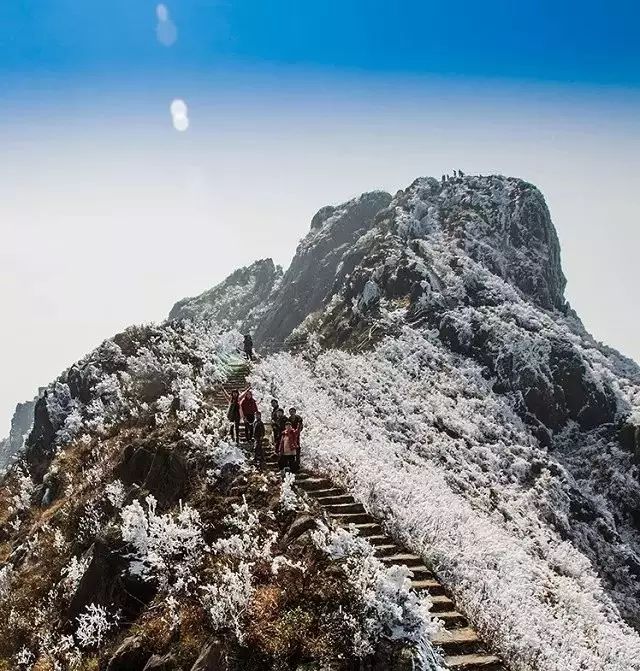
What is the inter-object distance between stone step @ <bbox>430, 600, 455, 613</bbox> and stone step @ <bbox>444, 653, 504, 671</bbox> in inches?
42.4

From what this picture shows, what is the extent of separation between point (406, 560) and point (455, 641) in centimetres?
225

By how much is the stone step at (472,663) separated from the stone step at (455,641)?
126mm

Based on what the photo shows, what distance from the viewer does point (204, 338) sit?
114ft

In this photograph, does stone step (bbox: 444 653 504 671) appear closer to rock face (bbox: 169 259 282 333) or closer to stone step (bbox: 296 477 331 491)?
stone step (bbox: 296 477 331 491)

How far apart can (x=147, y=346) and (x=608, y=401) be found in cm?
3016

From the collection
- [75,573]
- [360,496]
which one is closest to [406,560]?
[360,496]

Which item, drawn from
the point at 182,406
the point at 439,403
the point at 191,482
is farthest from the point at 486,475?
the point at 191,482

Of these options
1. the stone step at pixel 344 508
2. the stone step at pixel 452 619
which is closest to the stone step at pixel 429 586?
the stone step at pixel 452 619

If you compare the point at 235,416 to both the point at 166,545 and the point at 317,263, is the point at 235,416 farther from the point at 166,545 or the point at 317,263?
the point at 317,263

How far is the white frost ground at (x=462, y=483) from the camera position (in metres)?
11.8

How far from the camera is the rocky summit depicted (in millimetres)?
9539

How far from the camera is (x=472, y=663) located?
898 cm

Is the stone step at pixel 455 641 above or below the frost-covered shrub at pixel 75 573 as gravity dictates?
below

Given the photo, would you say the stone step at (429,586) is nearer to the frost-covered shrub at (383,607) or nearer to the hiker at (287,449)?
the frost-covered shrub at (383,607)
